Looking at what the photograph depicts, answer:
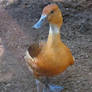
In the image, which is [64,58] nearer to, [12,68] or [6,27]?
[12,68]

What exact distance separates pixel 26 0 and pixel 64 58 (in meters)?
3.01

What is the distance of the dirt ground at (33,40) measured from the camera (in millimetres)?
4031

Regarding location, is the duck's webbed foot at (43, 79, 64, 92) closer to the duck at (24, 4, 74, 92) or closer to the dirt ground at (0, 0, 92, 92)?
the dirt ground at (0, 0, 92, 92)

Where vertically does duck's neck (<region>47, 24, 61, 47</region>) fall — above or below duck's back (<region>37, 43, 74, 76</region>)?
above

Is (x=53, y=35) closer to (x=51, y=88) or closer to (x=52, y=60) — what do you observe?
(x=52, y=60)

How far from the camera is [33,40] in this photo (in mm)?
4949

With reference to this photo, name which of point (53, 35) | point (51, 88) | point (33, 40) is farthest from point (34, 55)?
point (33, 40)

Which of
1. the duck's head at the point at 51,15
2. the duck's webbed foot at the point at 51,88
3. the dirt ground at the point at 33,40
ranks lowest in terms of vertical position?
the duck's webbed foot at the point at 51,88

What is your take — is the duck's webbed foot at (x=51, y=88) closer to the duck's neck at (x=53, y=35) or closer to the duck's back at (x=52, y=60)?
the duck's back at (x=52, y=60)

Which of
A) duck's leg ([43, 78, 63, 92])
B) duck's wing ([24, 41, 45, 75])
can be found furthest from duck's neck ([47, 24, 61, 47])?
duck's leg ([43, 78, 63, 92])

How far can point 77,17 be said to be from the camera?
539 centimetres

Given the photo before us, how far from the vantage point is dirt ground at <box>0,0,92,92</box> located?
13.2 ft

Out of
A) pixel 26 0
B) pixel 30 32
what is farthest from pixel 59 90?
pixel 26 0

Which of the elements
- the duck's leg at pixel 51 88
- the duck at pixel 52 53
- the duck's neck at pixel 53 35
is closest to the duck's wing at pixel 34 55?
the duck at pixel 52 53
